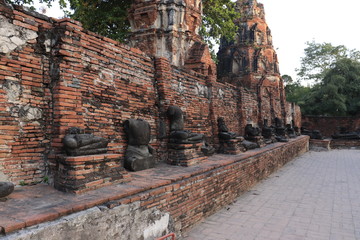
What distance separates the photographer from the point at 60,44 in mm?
3590

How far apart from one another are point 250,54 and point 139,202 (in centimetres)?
1735

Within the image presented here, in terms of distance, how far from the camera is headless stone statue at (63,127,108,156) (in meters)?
3.21

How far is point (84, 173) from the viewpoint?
3.14 metres

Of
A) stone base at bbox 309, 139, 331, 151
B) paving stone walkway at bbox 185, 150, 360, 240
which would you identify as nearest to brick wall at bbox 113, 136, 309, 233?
paving stone walkway at bbox 185, 150, 360, 240

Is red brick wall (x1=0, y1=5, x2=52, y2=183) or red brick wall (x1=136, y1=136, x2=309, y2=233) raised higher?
red brick wall (x1=0, y1=5, x2=52, y2=183)

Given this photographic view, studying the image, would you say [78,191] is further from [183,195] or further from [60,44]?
[60,44]

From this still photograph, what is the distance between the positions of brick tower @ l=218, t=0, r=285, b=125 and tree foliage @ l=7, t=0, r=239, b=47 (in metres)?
4.14

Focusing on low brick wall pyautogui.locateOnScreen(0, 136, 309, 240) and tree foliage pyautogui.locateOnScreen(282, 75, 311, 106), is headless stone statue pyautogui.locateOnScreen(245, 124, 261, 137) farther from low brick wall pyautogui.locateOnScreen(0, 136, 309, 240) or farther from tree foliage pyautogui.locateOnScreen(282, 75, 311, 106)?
tree foliage pyautogui.locateOnScreen(282, 75, 311, 106)

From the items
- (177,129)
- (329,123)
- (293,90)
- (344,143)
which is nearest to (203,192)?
(177,129)

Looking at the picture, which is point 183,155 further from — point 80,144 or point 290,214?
point 80,144

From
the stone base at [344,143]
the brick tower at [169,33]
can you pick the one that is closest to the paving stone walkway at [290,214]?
the brick tower at [169,33]

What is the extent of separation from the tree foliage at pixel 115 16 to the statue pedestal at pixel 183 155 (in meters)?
8.09

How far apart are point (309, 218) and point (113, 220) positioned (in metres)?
3.49

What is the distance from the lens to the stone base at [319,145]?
1709cm
